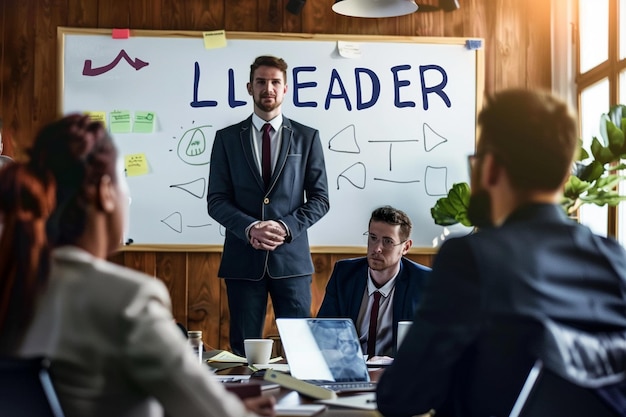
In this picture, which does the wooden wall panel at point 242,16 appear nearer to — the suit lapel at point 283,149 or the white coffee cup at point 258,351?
the suit lapel at point 283,149

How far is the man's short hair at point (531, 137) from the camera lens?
1276mm

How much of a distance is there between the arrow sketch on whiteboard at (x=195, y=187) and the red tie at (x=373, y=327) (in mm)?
1548

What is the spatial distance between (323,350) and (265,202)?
70.9 inches

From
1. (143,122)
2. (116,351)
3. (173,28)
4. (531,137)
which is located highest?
(173,28)

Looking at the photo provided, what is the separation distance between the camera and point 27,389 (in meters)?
0.99

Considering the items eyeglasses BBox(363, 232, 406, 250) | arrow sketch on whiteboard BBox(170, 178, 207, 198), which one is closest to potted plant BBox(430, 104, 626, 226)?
eyeglasses BBox(363, 232, 406, 250)

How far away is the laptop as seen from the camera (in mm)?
1962

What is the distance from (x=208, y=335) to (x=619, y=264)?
325 centimetres

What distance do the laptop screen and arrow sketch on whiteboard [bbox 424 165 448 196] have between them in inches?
90.8

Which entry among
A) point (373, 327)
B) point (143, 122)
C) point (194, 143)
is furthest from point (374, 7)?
point (143, 122)

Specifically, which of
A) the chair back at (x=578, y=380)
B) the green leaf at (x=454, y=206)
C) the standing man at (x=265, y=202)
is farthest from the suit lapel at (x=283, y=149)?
the chair back at (x=578, y=380)

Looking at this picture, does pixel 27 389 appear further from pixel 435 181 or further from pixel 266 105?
pixel 435 181

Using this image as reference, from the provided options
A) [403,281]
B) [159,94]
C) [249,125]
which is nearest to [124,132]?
[159,94]

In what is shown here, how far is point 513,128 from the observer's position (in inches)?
50.5
